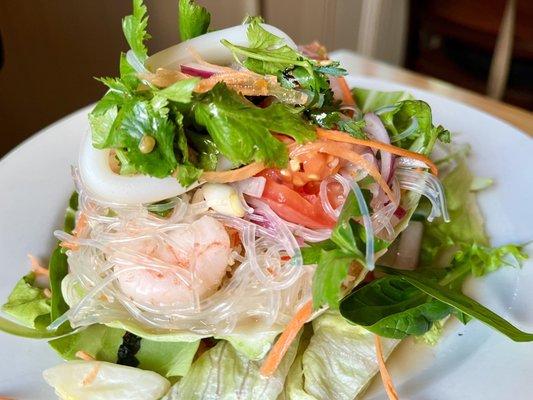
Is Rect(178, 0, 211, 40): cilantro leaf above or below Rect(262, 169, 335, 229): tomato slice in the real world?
above

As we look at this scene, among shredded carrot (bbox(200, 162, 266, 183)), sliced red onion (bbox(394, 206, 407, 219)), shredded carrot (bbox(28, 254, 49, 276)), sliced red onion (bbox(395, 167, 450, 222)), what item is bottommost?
shredded carrot (bbox(28, 254, 49, 276))

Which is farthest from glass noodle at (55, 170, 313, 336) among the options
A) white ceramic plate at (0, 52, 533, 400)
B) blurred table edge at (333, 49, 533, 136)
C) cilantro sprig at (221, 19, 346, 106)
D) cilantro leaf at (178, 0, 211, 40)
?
blurred table edge at (333, 49, 533, 136)

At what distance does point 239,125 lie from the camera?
1.26m

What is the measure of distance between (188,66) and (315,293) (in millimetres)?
656

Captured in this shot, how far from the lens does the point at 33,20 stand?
Answer: 3197 millimetres

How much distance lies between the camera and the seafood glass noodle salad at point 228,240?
1287 millimetres

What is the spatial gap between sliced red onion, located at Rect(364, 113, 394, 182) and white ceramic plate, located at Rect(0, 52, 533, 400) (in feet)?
1.34

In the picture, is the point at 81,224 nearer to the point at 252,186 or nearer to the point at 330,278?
the point at 252,186

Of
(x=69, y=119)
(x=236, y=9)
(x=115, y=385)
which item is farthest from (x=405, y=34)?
(x=115, y=385)

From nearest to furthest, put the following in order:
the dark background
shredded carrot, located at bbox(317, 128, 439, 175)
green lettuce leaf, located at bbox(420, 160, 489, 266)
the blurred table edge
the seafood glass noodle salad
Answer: the seafood glass noodle salad
shredded carrot, located at bbox(317, 128, 439, 175)
green lettuce leaf, located at bbox(420, 160, 489, 266)
the blurred table edge
the dark background

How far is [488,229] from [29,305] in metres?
1.33

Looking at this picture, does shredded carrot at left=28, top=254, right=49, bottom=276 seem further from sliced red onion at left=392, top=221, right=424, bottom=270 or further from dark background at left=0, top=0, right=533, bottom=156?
dark background at left=0, top=0, right=533, bottom=156

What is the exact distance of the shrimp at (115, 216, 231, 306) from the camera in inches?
52.4

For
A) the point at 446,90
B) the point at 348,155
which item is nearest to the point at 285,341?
the point at 348,155
